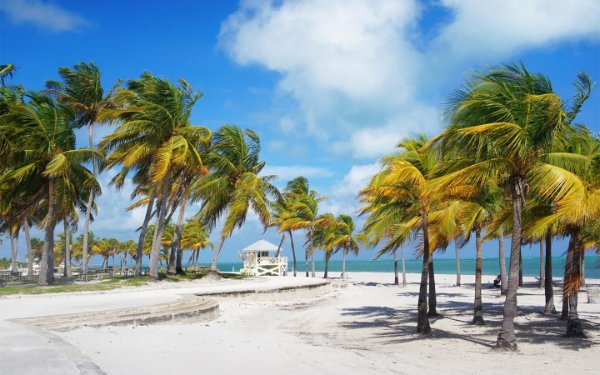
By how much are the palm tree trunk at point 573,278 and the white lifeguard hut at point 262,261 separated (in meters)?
30.7

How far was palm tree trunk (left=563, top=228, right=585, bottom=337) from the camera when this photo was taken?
12.1m

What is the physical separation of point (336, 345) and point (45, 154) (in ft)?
53.6

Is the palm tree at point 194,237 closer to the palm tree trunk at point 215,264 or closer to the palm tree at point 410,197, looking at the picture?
the palm tree trunk at point 215,264

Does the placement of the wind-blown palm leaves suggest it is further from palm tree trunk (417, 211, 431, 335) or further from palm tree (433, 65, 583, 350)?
palm tree (433, 65, 583, 350)

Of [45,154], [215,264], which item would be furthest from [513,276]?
[215,264]

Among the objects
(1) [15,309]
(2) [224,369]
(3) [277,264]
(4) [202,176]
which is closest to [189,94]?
(4) [202,176]

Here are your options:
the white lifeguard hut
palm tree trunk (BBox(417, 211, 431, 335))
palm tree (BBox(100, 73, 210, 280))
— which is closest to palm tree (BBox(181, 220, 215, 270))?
the white lifeguard hut

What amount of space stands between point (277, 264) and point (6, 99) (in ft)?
85.9

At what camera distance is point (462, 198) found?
14828mm

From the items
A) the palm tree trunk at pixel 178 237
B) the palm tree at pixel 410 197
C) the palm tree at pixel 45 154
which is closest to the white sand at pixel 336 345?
the palm tree at pixel 410 197

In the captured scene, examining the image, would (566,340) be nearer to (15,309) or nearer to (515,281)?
(515,281)

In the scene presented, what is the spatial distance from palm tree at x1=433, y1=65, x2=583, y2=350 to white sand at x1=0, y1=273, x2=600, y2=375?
1.44 metres

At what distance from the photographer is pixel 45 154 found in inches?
863

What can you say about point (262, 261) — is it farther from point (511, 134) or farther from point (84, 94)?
point (511, 134)
